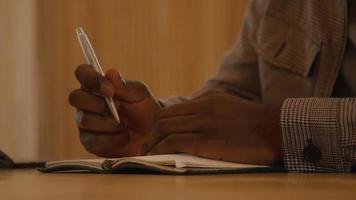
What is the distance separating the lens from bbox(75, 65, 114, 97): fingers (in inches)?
40.9

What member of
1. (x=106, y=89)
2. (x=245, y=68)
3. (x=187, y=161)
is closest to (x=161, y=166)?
(x=187, y=161)

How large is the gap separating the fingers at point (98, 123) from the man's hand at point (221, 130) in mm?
195

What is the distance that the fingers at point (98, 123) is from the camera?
3.49ft

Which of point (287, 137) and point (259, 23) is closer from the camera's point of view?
point (287, 137)

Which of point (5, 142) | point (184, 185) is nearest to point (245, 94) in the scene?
point (184, 185)

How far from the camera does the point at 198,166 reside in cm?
73

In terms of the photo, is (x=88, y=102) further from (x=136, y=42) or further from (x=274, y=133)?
(x=136, y=42)

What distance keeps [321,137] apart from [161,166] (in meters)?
0.20

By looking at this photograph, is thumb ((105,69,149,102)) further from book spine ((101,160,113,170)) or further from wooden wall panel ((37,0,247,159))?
wooden wall panel ((37,0,247,159))

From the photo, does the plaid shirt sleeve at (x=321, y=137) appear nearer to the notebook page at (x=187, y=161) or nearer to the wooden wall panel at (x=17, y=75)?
the notebook page at (x=187, y=161)

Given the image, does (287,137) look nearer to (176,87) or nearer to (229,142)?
(229,142)

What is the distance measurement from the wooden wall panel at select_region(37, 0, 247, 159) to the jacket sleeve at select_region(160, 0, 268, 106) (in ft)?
4.06

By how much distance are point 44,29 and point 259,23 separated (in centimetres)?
148

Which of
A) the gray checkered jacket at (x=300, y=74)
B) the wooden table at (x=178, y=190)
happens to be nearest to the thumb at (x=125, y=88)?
the gray checkered jacket at (x=300, y=74)
